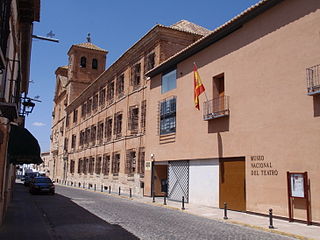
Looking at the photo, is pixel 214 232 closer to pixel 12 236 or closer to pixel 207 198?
pixel 12 236

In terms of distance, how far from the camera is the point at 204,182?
756 inches

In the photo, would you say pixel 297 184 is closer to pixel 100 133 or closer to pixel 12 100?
pixel 12 100

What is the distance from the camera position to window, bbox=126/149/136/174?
29936 millimetres

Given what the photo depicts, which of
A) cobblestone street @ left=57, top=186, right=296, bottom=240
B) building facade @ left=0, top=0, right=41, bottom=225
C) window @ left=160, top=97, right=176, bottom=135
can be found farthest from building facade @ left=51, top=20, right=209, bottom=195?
building facade @ left=0, top=0, right=41, bottom=225

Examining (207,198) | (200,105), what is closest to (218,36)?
(200,105)

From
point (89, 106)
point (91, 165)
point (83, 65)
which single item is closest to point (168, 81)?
point (91, 165)

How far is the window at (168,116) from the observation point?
895 inches

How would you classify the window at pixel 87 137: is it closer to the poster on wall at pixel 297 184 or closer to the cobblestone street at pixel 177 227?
the cobblestone street at pixel 177 227

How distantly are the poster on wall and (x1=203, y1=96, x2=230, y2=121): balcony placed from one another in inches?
201

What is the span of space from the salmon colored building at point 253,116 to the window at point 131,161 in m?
7.14

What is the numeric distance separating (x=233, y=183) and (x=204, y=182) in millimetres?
2409

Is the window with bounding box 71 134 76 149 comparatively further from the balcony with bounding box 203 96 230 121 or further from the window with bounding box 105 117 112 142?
the balcony with bounding box 203 96 230 121

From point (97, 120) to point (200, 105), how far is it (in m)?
23.6

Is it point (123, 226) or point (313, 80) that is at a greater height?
point (313, 80)
